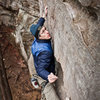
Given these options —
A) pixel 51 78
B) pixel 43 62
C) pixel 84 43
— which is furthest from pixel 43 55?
pixel 84 43

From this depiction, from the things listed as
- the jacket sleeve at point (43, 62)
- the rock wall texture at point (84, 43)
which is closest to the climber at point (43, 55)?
the jacket sleeve at point (43, 62)

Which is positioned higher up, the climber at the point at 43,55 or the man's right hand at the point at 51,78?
the climber at the point at 43,55

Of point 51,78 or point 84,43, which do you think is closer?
point 84,43

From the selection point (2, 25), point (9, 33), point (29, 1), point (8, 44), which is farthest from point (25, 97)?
point (29, 1)

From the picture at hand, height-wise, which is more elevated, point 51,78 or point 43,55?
point 43,55

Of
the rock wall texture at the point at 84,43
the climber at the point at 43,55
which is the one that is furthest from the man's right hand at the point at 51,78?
the rock wall texture at the point at 84,43

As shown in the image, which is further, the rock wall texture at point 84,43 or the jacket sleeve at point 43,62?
the jacket sleeve at point 43,62

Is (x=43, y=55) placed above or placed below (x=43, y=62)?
above

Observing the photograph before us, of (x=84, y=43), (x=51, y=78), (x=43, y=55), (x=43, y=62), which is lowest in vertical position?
(x=51, y=78)

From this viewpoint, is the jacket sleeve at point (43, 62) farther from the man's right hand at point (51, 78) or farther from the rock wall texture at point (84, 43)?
the rock wall texture at point (84, 43)

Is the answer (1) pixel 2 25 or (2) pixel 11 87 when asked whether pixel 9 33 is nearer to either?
(1) pixel 2 25

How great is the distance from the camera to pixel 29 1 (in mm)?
5168

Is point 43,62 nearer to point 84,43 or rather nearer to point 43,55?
point 43,55

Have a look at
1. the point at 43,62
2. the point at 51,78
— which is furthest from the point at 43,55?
the point at 51,78
